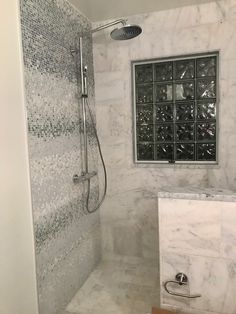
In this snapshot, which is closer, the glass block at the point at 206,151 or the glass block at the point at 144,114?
the glass block at the point at 206,151

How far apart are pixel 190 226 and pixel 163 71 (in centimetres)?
137

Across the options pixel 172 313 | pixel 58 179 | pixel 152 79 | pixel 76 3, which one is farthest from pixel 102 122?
pixel 172 313

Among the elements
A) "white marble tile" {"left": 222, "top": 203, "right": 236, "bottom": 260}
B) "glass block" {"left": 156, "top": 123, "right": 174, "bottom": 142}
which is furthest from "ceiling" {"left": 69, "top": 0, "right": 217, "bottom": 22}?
"white marble tile" {"left": 222, "top": 203, "right": 236, "bottom": 260}

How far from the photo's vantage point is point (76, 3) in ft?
6.57

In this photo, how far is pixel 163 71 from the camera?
7.43ft

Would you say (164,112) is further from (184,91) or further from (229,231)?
(229,231)

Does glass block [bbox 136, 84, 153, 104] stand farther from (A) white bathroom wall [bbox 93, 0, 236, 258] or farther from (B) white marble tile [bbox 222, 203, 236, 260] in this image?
(B) white marble tile [bbox 222, 203, 236, 260]

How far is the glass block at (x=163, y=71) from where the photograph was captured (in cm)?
224

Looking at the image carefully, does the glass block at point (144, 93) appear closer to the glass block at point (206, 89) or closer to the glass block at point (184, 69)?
the glass block at point (184, 69)

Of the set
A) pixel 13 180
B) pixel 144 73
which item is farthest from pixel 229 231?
pixel 144 73

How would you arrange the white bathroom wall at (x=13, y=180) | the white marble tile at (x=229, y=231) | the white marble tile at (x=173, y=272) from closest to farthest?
the white bathroom wall at (x=13, y=180), the white marble tile at (x=229, y=231), the white marble tile at (x=173, y=272)

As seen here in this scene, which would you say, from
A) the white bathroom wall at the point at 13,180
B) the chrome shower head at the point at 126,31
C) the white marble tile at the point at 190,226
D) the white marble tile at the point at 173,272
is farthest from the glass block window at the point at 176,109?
the white bathroom wall at the point at 13,180

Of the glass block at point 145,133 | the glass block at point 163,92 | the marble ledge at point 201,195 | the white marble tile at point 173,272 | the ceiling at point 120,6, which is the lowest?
the white marble tile at point 173,272

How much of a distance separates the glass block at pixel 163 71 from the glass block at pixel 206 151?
0.66 meters
